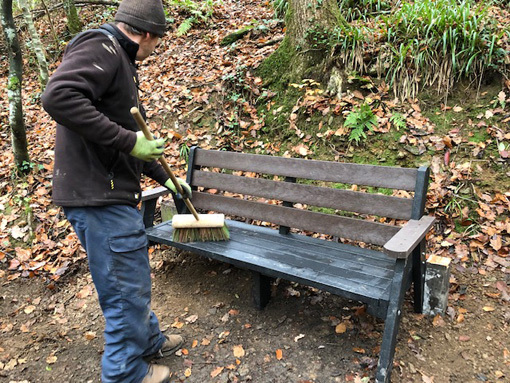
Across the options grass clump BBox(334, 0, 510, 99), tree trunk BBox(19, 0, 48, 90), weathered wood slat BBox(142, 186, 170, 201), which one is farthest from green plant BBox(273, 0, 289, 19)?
weathered wood slat BBox(142, 186, 170, 201)

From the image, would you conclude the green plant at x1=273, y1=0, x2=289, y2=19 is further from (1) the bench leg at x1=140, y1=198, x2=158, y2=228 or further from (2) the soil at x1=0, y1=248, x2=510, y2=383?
(2) the soil at x1=0, y1=248, x2=510, y2=383

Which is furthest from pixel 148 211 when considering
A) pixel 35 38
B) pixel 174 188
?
pixel 35 38

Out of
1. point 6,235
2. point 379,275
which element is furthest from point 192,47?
point 379,275

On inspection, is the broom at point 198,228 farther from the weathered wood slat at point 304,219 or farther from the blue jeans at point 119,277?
the blue jeans at point 119,277

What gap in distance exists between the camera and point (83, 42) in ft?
6.40

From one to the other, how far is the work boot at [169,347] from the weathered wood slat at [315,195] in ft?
4.51

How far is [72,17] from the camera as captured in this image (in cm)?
915

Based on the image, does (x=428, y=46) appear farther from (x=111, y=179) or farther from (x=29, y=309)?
(x=29, y=309)

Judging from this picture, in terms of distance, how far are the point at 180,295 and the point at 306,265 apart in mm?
1337

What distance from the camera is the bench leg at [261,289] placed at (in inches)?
116

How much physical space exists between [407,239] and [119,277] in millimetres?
1708

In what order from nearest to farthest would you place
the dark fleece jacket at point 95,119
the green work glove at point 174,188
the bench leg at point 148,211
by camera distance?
the dark fleece jacket at point 95,119, the green work glove at point 174,188, the bench leg at point 148,211

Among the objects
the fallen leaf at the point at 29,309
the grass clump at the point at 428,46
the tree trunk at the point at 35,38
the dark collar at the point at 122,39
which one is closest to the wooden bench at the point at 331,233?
the fallen leaf at the point at 29,309

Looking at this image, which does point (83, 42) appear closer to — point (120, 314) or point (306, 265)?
point (120, 314)
